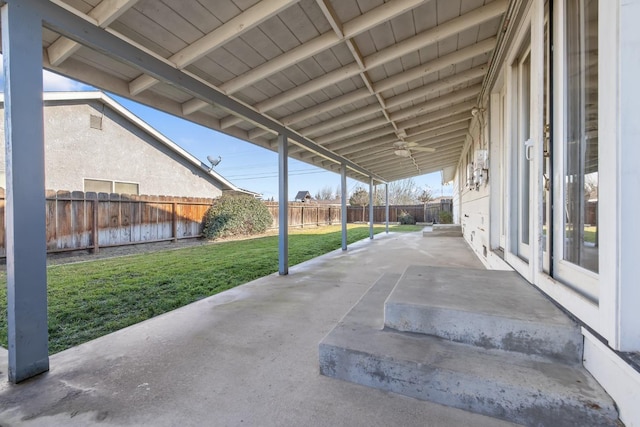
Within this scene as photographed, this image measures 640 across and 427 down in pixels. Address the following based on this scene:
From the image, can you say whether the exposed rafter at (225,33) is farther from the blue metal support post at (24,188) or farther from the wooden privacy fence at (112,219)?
the wooden privacy fence at (112,219)

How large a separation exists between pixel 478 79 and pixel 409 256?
3.71 metres

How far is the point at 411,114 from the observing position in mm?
5551

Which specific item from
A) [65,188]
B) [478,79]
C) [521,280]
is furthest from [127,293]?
[65,188]

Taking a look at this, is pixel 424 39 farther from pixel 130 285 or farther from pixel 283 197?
pixel 130 285

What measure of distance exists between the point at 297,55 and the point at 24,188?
2.53 m

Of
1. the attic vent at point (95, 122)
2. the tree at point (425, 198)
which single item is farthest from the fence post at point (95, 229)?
the tree at point (425, 198)

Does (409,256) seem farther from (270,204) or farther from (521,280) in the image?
(270,204)

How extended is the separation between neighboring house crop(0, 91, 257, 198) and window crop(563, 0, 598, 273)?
11.0 metres

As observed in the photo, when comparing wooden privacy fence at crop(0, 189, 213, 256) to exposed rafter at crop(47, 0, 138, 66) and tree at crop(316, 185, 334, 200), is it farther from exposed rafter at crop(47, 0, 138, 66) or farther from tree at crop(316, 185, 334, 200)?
tree at crop(316, 185, 334, 200)

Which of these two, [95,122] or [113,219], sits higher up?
[95,122]

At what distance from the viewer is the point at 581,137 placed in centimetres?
182

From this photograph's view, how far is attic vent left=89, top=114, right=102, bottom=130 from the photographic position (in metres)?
9.37

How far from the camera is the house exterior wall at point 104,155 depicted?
8461 millimetres

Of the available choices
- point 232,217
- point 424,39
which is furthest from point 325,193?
point 424,39
